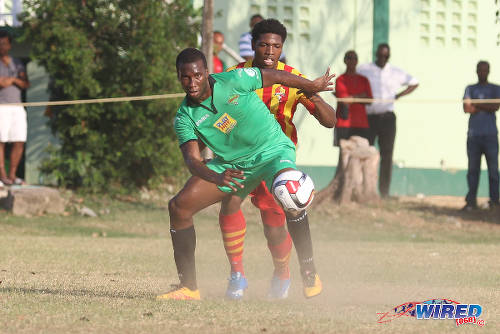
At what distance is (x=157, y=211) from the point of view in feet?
50.9

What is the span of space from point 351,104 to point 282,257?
28.0 feet

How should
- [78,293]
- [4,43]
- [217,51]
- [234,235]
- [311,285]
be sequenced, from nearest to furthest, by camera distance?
[78,293] < [311,285] < [234,235] < [4,43] < [217,51]

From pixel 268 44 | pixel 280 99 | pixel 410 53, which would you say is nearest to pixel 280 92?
pixel 280 99

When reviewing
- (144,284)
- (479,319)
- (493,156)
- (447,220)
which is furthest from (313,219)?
(479,319)

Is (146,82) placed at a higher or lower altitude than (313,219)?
higher

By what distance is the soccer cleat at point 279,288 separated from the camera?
303 inches

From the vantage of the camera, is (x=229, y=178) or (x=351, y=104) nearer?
(x=229, y=178)

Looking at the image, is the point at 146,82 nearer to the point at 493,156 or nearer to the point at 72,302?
the point at 493,156

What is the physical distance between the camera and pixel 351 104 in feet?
52.9

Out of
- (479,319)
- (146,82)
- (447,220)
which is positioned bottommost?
(447,220)

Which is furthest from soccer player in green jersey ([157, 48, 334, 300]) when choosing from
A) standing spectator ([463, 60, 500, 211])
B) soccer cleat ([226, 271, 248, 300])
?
standing spectator ([463, 60, 500, 211])

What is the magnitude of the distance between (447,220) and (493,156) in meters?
1.45

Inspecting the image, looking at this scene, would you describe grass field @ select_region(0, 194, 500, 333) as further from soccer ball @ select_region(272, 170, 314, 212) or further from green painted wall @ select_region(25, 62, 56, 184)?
green painted wall @ select_region(25, 62, 56, 184)

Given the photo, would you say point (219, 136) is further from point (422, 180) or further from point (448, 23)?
point (448, 23)
